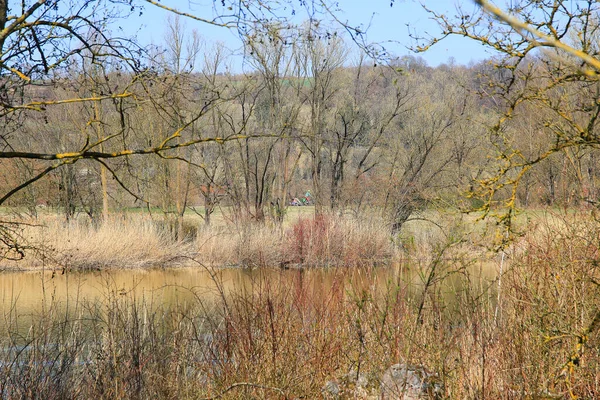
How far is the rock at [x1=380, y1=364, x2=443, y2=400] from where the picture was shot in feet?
13.5

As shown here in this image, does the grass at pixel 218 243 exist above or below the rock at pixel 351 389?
below

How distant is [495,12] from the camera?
749 millimetres

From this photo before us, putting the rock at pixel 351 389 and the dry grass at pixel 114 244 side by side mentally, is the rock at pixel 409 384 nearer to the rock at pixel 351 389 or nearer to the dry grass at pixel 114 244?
the rock at pixel 351 389

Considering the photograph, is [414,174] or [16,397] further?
[414,174]

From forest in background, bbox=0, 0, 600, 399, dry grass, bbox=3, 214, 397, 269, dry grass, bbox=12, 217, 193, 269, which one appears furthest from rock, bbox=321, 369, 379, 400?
dry grass, bbox=12, 217, 193, 269

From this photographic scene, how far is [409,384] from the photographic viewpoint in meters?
4.09

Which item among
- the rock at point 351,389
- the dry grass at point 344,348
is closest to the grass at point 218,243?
the dry grass at point 344,348

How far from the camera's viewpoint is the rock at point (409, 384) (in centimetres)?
411

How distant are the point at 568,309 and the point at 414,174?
15.9 metres

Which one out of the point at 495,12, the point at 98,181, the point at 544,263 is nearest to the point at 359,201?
the point at 98,181

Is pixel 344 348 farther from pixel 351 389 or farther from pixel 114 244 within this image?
pixel 114 244

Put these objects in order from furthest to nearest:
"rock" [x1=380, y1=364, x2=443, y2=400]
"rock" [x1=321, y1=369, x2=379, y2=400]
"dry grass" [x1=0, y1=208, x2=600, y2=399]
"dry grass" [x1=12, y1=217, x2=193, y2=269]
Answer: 1. "dry grass" [x1=12, y1=217, x2=193, y2=269]
2. "dry grass" [x1=0, y1=208, x2=600, y2=399]
3. "rock" [x1=321, y1=369, x2=379, y2=400]
4. "rock" [x1=380, y1=364, x2=443, y2=400]

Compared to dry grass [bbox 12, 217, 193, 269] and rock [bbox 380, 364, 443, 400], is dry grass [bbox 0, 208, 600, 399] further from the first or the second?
dry grass [bbox 12, 217, 193, 269]

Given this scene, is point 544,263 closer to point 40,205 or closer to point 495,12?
point 495,12
